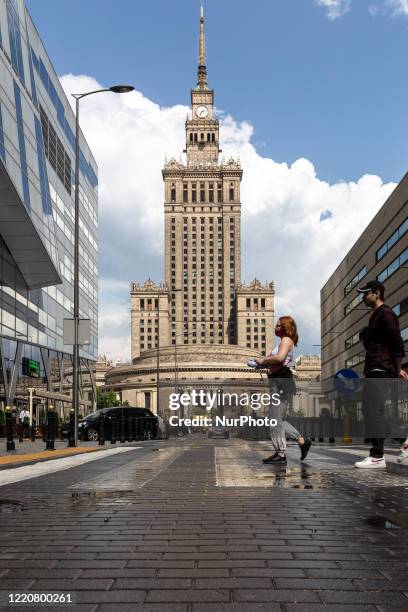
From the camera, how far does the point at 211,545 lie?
3.98m

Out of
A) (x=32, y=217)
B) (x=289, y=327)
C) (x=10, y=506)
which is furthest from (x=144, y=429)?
(x=10, y=506)

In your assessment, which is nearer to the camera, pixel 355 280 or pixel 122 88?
pixel 122 88

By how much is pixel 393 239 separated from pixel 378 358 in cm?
5193

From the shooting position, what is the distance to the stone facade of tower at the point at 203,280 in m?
180

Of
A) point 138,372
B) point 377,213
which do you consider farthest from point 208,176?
point 377,213

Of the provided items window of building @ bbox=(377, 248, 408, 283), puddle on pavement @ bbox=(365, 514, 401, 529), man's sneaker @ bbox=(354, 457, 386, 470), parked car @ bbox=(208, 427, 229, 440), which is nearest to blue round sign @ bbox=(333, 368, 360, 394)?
man's sneaker @ bbox=(354, 457, 386, 470)

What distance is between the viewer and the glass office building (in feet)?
115

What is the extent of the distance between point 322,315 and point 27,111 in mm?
66897

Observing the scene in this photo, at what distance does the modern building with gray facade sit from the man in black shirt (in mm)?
27523

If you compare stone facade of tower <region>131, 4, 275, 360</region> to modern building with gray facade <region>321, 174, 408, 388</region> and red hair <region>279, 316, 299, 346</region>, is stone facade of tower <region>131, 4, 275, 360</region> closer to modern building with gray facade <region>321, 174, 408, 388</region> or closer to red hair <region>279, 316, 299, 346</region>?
modern building with gray facade <region>321, 174, 408, 388</region>

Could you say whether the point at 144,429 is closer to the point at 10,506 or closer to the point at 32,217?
the point at 32,217

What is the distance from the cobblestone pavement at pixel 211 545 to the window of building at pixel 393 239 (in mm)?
49171

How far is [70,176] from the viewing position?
56719 mm

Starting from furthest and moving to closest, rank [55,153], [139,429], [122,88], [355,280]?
[355,280]
[55,153]
[139,429]
[122,88]
